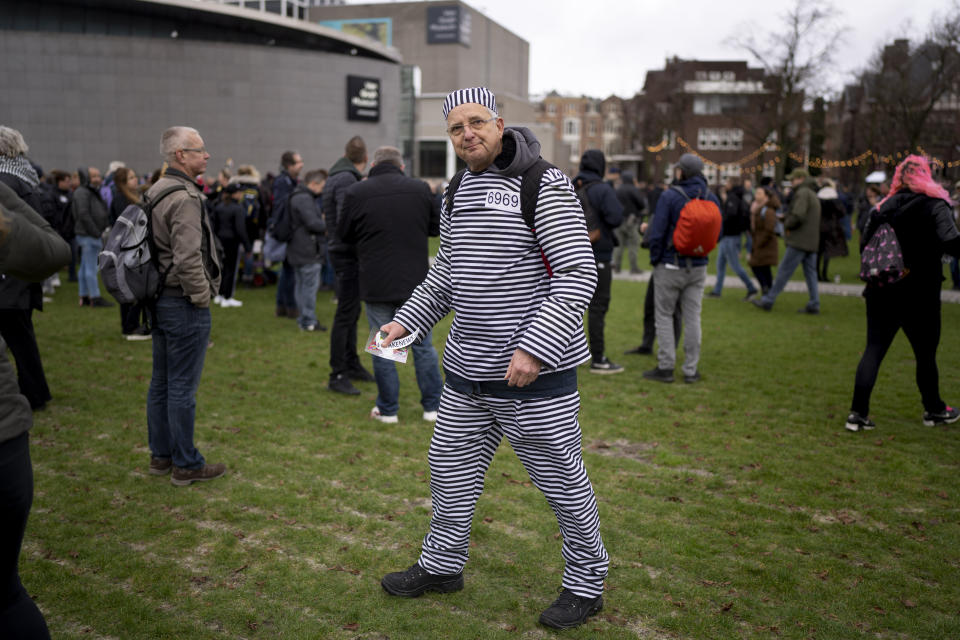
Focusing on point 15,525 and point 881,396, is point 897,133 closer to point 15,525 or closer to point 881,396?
point 881,396

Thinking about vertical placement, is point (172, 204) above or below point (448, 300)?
above

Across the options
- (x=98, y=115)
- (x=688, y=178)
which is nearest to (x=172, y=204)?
(x=688, y=178)

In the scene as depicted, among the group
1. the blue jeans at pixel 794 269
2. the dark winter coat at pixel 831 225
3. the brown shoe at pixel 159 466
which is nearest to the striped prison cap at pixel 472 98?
the brown shoe at pixel 159 466

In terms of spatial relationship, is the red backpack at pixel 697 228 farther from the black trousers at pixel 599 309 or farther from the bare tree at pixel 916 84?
the bare tree at pixel 916 84

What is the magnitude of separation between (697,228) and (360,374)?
3725 mm

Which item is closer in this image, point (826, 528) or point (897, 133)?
point (826, 528)

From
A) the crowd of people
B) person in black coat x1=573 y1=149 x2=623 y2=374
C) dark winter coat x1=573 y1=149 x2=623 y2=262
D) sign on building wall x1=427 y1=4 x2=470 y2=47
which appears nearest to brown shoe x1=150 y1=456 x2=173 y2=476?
the crowd of people

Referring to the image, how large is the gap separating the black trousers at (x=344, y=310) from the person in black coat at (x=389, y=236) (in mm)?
995

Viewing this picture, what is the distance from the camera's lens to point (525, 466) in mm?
3334

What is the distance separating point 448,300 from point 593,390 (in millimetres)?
4383

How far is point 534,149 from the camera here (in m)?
3.23

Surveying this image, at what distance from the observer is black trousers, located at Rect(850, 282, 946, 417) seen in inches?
232

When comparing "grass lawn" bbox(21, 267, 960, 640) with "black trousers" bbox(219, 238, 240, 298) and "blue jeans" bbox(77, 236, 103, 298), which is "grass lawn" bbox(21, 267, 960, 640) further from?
"blue jeans" bbox(77, 236, 103, 298)

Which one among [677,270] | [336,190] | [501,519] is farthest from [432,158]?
[501,519]
